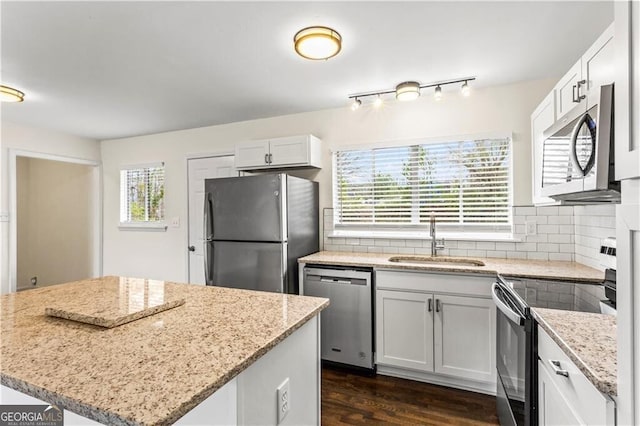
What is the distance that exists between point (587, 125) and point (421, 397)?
195 centimetres

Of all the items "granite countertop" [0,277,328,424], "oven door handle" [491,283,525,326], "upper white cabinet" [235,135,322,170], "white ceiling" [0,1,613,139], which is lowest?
"oven door handle" [491,283,525,326]

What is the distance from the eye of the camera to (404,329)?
94.5 inches

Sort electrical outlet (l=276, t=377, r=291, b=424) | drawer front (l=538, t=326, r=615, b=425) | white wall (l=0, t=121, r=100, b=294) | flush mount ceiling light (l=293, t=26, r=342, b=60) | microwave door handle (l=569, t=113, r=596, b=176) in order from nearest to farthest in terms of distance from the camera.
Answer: drawer front (l=538, t=326, r=615, b=425) → electrical outlet (l=276, t=377, r=291, b=424) → microwave door handle (l=569, t=113, r=596, b=176) → flush mount ceiling light (l=293, t=26, r=342, b=60) → white wall (l=0, t=121, r=100, b=294)

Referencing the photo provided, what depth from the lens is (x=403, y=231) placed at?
3.09 metres

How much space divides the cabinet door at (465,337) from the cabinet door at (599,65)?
1.41 metres

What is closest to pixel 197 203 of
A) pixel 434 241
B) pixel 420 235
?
pixel 420 235

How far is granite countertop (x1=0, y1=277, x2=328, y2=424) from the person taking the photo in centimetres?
65

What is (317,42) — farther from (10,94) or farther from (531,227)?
(10,94)

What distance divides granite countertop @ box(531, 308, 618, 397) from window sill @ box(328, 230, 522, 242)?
153 cm

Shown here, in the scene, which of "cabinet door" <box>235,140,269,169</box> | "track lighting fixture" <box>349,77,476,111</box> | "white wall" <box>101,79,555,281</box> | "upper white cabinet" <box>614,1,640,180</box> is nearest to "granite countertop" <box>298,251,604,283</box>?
"white wall" <box>101,79,555,281</box>

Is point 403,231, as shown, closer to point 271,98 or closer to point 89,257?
point 271,98

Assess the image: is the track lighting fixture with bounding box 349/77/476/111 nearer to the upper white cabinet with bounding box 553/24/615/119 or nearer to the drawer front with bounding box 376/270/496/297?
the upper white cabinet with bounding box 553/24/615/119

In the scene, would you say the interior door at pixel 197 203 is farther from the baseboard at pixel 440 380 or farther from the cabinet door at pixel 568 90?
the cabinet door at pixel 568 90
